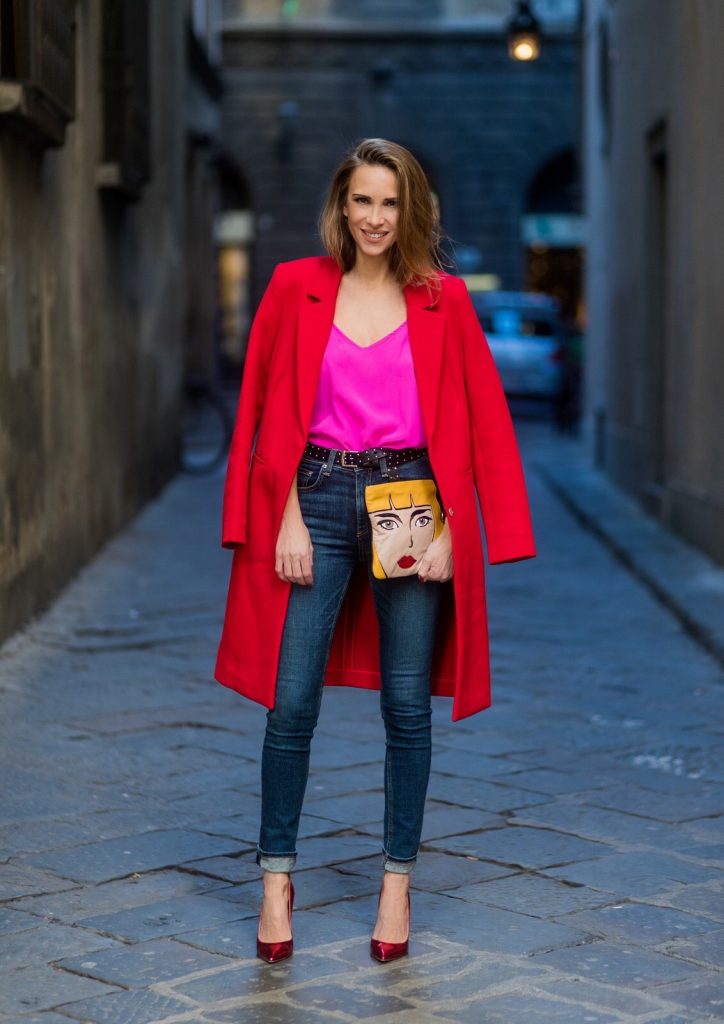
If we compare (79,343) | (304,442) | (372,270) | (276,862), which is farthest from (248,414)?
(79,343)

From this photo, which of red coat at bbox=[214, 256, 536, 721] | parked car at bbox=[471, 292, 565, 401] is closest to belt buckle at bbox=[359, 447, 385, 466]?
red coat at bbox=[214, 256, 536, 721]

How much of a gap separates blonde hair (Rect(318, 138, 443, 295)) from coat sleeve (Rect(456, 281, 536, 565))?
106 mm

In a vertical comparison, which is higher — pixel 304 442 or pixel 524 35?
pixel 524 35

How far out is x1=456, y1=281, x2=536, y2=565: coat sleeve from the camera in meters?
4.17

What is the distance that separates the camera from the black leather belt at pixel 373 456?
4.09m

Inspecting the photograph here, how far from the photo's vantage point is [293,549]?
407 cm

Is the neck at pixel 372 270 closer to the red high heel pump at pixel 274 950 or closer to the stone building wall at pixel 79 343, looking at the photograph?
the red high heel pump at pixel 274 950

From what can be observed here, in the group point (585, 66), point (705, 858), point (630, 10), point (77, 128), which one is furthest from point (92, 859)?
point (585, 66)

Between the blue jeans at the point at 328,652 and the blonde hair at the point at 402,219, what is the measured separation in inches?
16.8

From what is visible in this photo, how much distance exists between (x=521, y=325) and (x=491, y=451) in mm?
23791

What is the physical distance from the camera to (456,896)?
4680mm

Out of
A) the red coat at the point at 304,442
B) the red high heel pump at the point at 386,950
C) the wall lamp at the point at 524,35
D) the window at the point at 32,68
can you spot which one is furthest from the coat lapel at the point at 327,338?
the wall lamp at the point at 524,35

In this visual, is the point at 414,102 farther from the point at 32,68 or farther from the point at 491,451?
the point at 491,451

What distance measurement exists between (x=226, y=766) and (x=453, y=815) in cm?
93
